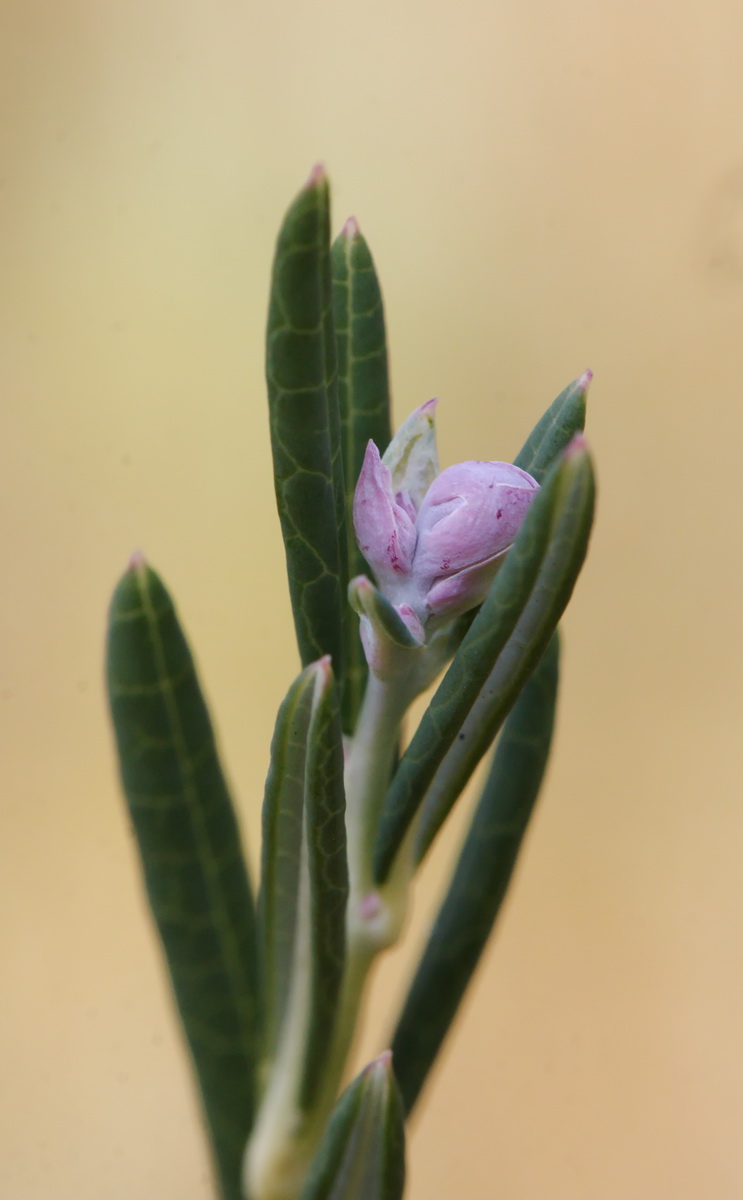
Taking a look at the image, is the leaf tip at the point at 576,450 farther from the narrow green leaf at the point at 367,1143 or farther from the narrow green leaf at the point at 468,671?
the narrow green leaf at the point at 367,1143

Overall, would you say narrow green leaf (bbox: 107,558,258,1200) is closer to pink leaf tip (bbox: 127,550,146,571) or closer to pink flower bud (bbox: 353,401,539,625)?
pink leaf tip (bbox: 127,550,146,571)

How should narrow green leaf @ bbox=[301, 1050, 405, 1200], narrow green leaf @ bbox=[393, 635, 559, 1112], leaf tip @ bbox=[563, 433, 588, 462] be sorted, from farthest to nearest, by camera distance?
narrow green leaf @ bbox=[393, 635, 559, 1112]
narrow green leaf @ bbox=[301, 1050, 405, 1200]
leaf tip @ bbox=[563, 433, 588, 462]

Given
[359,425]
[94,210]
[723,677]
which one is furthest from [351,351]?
[723,677]

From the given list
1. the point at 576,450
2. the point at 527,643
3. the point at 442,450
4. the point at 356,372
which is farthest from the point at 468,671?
the point at 442,450

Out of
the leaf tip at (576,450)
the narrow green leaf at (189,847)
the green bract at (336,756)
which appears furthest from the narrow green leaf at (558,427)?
the narrow green leaf at (189,847)

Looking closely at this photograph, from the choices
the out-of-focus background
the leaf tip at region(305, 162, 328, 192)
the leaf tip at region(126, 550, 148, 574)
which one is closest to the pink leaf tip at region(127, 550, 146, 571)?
the leaf tip at region(126, 550, 148, 574)

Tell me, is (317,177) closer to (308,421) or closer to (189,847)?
(308,421)

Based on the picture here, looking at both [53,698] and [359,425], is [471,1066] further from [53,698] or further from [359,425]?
[359,425]
